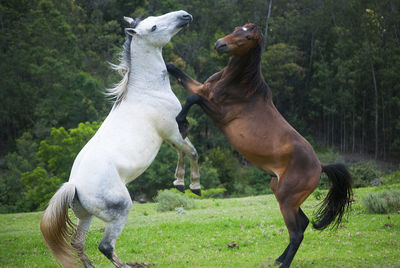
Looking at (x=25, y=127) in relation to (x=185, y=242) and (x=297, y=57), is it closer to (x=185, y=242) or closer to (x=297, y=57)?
(x=297, y=57)

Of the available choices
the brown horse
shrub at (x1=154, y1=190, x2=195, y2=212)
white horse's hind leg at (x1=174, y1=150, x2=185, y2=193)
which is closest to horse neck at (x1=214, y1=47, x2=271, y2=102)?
the brown horse

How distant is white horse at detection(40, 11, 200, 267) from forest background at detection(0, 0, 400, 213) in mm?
19080

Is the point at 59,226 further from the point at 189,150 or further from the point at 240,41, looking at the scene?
the point at 240,41

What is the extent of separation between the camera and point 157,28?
5020mm

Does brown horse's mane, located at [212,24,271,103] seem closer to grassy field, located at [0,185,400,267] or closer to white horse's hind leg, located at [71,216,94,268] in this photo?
white horse's hind leg, located at [71,216,94,268]

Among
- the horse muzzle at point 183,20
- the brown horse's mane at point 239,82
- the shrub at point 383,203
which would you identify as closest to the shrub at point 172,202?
the shrub at point 383,203

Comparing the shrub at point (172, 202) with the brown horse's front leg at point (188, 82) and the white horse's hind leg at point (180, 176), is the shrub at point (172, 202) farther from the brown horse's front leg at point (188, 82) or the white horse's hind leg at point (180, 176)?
the brown horse's front leg at point (188, 82)

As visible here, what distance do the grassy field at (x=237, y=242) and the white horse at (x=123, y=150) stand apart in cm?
161

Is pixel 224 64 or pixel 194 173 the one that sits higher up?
pixel 194 173

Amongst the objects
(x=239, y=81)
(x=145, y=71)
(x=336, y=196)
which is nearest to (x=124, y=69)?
(x=145, y=71)

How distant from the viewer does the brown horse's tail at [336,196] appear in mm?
5234

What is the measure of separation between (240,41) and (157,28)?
106 cm

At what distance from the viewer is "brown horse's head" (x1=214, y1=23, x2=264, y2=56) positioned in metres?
4.61

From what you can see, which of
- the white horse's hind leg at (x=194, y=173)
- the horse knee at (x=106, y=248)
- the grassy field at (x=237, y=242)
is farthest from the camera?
the grassy field at (x=237, y=242)
